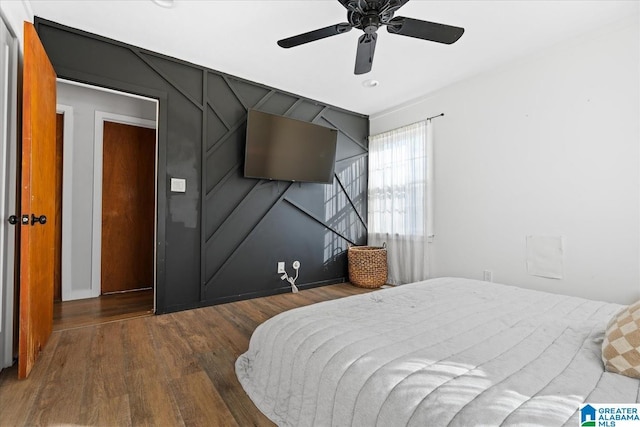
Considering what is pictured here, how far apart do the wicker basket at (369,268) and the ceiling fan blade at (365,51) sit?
7.65ft

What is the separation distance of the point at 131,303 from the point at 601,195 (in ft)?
14.7

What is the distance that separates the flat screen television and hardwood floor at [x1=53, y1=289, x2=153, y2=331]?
1.76 m

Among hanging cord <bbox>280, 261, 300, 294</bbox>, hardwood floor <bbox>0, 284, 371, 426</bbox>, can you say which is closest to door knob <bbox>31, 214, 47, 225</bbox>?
hardwood floor <bbox>0, 284, 371, 426</bbox>

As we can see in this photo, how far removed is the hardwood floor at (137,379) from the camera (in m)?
1.36

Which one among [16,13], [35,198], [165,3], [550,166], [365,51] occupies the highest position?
[165,3]

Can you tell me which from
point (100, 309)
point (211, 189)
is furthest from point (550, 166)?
point (100, 309)

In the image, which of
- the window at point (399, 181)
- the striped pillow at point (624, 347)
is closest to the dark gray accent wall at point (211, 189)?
the window at point (399, 181)

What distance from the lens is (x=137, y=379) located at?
5.44 feet

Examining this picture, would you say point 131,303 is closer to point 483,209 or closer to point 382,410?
point 382,410

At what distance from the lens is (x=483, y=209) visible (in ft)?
10.2

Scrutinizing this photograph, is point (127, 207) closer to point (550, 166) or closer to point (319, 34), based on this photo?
point (319, 34)

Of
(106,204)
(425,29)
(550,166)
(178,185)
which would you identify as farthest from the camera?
(106,204)

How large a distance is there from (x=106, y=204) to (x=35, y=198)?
1.95 meters

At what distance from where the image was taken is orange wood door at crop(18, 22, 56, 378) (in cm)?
168
